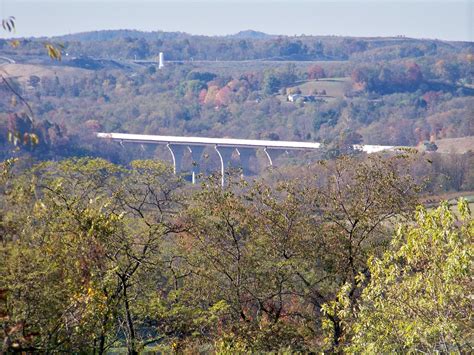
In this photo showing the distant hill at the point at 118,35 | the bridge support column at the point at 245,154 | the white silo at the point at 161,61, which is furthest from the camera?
the distant hill at the point at 118,35

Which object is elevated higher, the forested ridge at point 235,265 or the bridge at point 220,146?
the forested ridge at point 235,265

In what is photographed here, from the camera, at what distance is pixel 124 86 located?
120 m

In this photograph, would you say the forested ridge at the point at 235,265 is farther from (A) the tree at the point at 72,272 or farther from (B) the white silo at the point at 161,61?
(B) the white silo at the point at 161,61

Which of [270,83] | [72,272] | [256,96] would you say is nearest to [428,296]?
[72,272]

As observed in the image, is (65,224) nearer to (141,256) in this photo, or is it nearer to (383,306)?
(141,256)

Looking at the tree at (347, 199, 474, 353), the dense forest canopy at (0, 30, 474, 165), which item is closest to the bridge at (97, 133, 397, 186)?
the dense forest canopy at (0, 30, 474, 165)

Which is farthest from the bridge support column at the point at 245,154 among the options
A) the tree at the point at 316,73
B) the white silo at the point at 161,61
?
the white silo at the point at 161,61

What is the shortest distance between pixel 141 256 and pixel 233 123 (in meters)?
93.3

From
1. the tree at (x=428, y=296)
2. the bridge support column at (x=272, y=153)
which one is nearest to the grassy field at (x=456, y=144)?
the bridge support column at (x=272, y=153)

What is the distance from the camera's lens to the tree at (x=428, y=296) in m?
7.98

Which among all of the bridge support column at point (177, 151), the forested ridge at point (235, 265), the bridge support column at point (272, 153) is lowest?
the bridge support column at point (177, 151)

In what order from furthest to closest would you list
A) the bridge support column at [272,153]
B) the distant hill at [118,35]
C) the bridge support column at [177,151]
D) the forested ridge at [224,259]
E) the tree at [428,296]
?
the distant hill at [118,35] < the bridge support column at [177,151] < the bridge support column at [272,153] < the forested ridge at [224,259] < the tree at [428,296]

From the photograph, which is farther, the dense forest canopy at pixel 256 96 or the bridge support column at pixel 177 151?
the dense forest canopy at pixel 256 96

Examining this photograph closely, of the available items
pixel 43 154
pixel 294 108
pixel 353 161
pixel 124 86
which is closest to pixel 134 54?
pixel 124 86
